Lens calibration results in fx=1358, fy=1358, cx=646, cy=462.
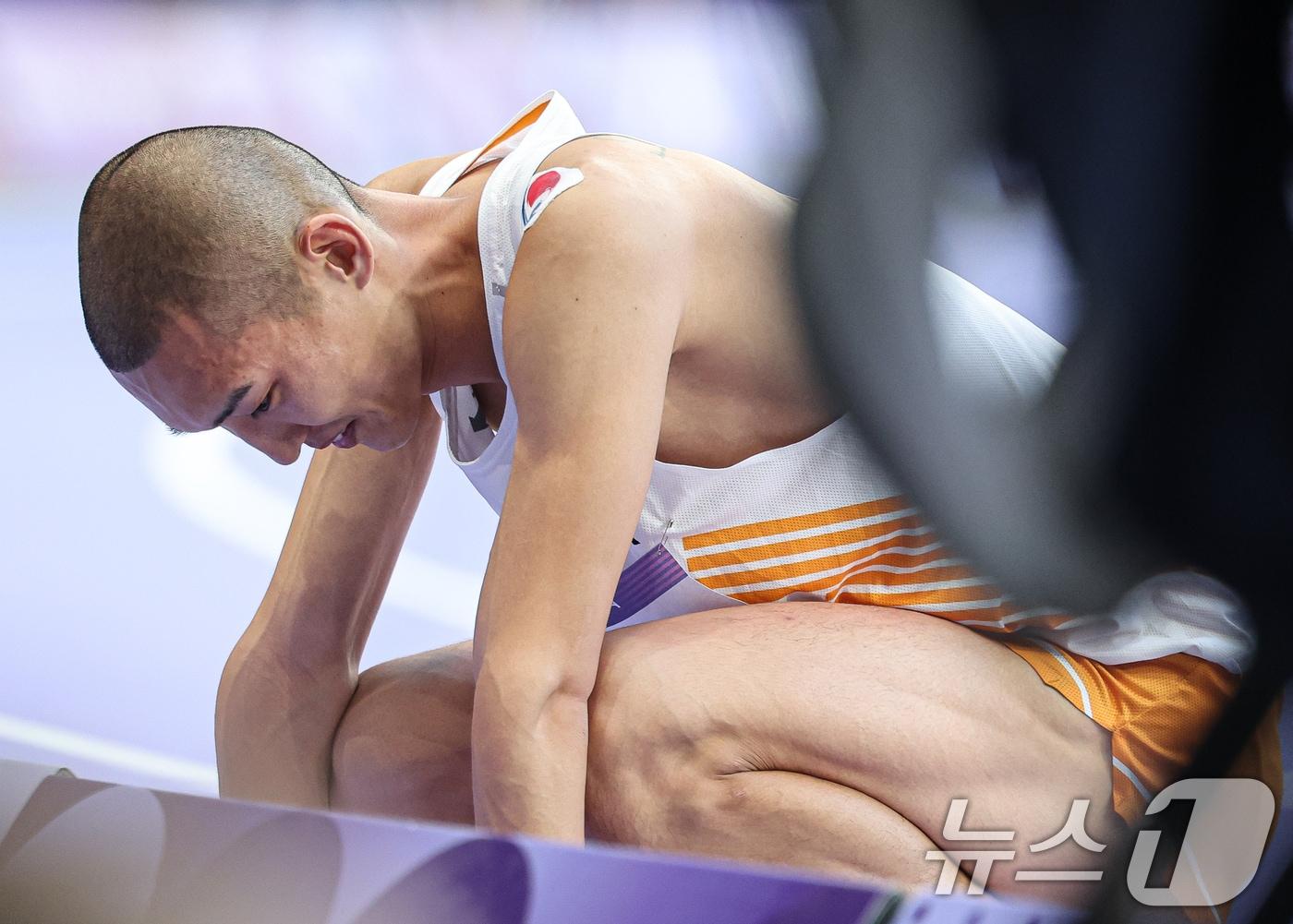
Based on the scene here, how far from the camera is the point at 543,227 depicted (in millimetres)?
1036

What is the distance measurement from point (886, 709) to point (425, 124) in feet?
8.70

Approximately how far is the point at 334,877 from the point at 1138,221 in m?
0.43

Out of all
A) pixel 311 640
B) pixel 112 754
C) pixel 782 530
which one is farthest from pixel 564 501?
pixel 112 754

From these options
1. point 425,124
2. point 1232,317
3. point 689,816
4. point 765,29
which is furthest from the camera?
point 425,124

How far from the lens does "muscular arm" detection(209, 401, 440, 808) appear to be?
1.42m

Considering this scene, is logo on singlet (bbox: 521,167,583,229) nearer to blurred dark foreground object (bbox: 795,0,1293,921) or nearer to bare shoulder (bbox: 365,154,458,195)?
bare shoulder (bbox: 365,154,458,195)

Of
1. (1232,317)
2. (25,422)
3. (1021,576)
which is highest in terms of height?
(1232,317)

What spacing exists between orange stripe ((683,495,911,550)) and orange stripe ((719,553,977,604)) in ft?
0.12

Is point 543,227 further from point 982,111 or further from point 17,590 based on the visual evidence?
point 17,590

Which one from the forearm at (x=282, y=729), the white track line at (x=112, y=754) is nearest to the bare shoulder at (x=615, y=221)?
the forearm at (x=282, y=729)

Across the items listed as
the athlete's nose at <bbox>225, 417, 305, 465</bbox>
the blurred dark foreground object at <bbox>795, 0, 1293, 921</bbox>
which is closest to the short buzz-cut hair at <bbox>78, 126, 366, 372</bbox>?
the athlete's nose at <bbox>225, 417, 305, 465</bbox>

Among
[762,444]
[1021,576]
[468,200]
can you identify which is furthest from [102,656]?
[1021,576]

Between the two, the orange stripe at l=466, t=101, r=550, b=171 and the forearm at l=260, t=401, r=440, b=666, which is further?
the forearm at l=260, t=401, r=440, b=666

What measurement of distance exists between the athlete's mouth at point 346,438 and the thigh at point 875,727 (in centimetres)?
33
